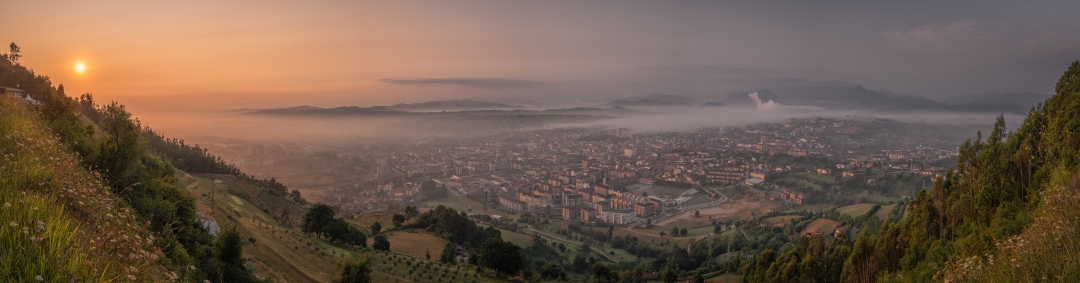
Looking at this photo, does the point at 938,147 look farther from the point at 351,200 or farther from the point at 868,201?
the point at 351,200

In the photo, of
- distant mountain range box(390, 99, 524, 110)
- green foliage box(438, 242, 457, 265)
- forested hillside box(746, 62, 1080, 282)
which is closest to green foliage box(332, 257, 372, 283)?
green foliage box(438, 242, 457, 265)

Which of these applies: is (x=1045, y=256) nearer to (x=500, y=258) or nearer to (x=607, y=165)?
(x=500, y=258)

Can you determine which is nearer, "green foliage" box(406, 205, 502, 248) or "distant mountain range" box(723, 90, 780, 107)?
"green foliage" box(406, 205, 502, 248)

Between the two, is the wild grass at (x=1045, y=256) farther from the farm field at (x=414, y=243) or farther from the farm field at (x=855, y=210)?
the farm field at (x=855, y=210)

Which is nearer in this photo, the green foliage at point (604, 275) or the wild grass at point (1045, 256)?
the wild grass at point (1045, 256)

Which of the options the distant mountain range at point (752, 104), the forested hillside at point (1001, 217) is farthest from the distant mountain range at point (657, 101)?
the forested hillside at point (1001, 217)

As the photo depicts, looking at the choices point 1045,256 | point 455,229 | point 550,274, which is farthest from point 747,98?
point 1045,256

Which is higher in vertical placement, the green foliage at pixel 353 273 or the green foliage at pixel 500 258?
the green foliage at pixel 353 273

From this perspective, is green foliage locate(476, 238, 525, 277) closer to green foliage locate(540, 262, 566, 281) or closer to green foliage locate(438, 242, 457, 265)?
green foliage locate(540, 262, 566, 281)

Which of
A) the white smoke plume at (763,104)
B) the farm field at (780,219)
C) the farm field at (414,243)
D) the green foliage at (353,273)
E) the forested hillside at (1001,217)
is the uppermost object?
the white smoke plume at (763,104)
